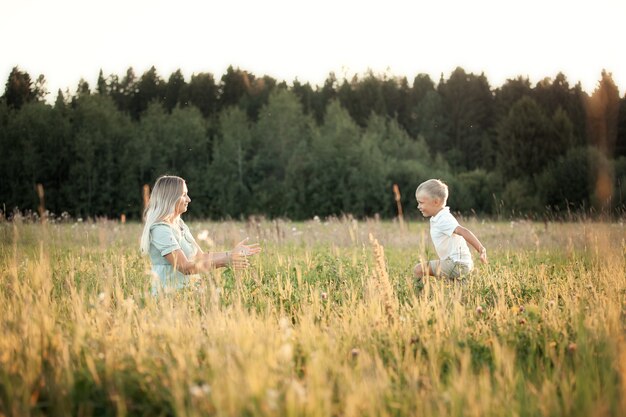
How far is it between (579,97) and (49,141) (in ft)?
145

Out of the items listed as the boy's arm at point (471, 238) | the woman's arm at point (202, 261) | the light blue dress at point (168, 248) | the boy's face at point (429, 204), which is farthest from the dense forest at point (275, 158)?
the woman's arm at point (202, 261)

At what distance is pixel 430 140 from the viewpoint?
50656mm

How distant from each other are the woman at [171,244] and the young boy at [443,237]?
211cm

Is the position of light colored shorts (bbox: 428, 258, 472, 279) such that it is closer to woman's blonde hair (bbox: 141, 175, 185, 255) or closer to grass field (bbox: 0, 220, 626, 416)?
grass field (bbox: 0, 220, 626, 416)

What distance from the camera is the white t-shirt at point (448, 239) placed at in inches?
232

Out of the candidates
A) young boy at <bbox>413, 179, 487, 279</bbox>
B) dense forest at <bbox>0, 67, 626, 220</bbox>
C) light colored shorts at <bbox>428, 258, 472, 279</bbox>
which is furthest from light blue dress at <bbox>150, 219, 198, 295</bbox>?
dense forest at <bbox>0, 67, 626, 220</bbox>

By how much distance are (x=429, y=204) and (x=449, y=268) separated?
2.62 ft

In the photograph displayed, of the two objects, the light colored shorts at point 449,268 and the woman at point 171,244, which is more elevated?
the woman at point 171,244

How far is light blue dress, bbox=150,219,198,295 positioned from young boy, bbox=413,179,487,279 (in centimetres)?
239

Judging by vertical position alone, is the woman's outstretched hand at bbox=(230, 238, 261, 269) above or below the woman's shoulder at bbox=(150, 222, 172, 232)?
below

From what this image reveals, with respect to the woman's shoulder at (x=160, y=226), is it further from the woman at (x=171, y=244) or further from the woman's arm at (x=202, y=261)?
the woman's arm at (x=202, y=261)

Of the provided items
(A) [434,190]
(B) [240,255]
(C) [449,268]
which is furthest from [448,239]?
(B) [240,255]

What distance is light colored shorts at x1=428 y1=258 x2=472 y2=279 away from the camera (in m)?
5.66

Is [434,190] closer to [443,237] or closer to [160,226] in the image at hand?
[443,237]
